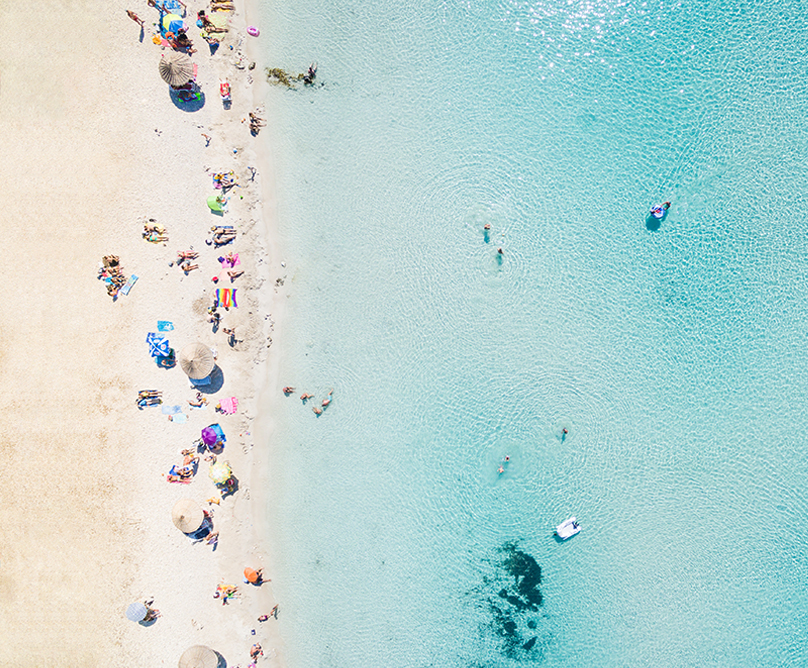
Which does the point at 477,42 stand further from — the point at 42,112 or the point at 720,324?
the point at 42,112

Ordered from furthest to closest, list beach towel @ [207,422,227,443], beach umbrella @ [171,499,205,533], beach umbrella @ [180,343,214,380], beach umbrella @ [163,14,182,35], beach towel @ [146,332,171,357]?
beach towel @ [207,422,227,443] → beach towel @ [146,332,171,357] → beach umbrella @ [163,14,182,35] → beach umbrella @ [171,499,205,533] → beach umbrella @ [180,343,214,380]

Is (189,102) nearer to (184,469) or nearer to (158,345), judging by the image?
(158,345)

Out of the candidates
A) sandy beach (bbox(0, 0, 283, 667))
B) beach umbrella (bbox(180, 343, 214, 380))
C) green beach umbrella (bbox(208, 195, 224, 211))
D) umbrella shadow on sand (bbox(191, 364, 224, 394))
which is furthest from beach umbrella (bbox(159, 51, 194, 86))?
umbrella shadow on sand (bbox(191, 364, 224, 394))

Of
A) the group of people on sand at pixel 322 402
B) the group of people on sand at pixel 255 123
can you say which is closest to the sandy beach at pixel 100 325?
the group of people on sand at pixel 255 123

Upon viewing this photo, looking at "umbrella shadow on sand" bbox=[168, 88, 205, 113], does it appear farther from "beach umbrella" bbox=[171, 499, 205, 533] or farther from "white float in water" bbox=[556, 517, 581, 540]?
"white float in water" bbox=[556, 517, 581, 540]

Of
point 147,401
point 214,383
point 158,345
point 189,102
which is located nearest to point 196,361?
point 214,383
